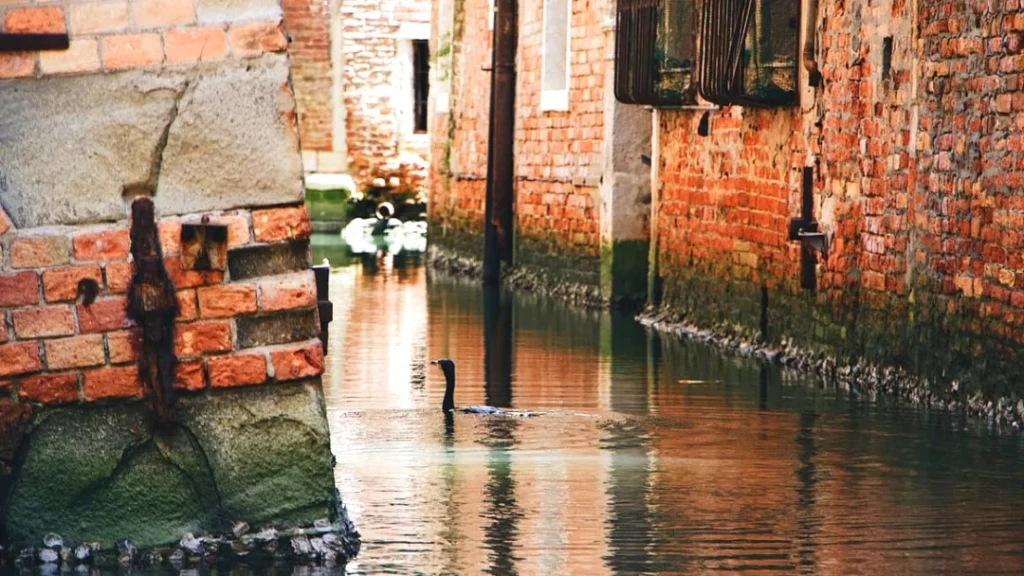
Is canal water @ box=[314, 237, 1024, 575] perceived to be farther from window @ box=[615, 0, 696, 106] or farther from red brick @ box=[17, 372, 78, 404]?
window @ box=[615, 0, 696, 106]

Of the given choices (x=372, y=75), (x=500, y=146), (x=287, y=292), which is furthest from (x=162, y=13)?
(x=372, y=75)

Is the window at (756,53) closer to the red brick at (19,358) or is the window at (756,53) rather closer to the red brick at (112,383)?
the red brick at (112,383)

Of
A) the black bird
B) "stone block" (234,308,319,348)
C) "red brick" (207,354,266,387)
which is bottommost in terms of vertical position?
the black bird

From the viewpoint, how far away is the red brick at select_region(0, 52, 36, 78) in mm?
7391

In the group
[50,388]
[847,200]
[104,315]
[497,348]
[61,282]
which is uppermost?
[61,282]

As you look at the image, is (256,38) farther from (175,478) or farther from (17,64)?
(175,478)

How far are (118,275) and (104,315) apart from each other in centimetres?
13

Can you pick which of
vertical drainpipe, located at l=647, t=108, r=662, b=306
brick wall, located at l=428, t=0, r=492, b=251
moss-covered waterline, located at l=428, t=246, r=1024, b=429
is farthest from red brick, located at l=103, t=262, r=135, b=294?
brick wall, located at l=428, t=0, r=492, b=251

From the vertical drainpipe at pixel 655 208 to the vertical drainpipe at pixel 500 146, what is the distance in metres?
3.66

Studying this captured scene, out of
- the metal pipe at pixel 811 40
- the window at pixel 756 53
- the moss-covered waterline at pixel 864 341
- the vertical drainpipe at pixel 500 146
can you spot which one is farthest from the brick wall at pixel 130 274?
the vertical drainpipe at pixel 500 146

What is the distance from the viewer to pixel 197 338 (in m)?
7.41

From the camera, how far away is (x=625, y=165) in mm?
19750

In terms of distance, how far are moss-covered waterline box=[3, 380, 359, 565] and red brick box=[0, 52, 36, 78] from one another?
1026 millimetres

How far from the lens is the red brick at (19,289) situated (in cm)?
733
